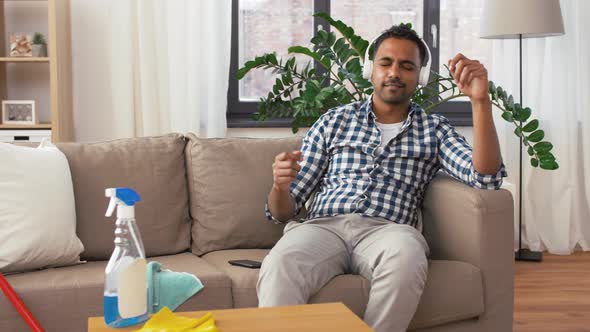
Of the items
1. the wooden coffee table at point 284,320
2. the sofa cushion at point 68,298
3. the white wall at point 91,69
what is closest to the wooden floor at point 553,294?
the sofa cushion at point 68,298

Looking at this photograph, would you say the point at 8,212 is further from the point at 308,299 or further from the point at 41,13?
the point at 41,13

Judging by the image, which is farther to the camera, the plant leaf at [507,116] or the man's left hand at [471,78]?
the plant leaf at [507,116]

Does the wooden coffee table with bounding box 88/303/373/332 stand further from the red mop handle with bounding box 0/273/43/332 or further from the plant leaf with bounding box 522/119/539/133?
the plant leaf with bounding box 522/119/539/133

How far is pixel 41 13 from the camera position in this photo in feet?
13.5

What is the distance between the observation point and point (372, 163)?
2570mm

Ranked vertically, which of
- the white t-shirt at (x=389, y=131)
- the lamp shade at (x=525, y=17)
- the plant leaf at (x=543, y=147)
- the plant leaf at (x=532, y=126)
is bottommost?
the plant leaf at (x=543, y=147)

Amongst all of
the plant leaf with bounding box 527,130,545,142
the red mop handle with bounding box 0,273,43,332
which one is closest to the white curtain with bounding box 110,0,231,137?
the plant leaf with bounding box 527,130,545,142

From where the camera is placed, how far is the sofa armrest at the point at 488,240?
2.32m

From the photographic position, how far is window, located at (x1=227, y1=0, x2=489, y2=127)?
4.47 m

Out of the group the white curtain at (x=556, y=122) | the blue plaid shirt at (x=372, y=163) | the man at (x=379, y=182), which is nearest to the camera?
the man at (x=379, y=182)

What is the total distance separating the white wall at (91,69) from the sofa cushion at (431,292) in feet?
6.90

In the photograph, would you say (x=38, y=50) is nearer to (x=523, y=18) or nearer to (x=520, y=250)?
(x=523, y=18)

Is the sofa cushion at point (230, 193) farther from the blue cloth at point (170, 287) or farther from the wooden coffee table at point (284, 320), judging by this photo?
the wooden coffee table at point (284, 320)

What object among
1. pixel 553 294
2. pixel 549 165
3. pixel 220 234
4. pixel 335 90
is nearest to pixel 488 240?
pixel 220 234
